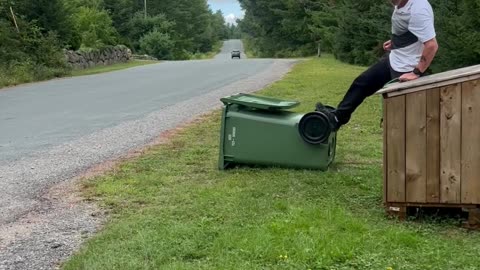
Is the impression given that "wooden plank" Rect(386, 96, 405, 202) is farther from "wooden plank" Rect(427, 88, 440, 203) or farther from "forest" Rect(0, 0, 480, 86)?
"forest" Rect(0, 0, 480, 86)

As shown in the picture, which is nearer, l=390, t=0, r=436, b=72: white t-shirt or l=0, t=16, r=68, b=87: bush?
l=390, t=0, r=436, b=72: white t-shirt

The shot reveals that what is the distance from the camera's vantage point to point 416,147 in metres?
4.44

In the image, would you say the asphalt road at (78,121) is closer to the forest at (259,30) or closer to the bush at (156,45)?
the forest at (259,30)

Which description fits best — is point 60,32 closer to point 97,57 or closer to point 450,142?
point 97,57

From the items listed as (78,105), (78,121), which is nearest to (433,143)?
(78,121)

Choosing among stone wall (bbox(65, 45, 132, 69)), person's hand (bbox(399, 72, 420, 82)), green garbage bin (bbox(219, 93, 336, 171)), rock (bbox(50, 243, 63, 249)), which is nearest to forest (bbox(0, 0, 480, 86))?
stone wall (bbox(65, 45, 132, 69))

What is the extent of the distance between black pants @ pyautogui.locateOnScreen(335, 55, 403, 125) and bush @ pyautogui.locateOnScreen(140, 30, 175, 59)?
55.2 m

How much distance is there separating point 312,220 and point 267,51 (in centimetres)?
5725

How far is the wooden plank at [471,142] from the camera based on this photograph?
4.26m

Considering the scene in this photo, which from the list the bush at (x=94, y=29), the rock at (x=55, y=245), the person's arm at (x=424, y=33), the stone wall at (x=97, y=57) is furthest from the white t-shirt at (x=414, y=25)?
the bush at (x=94, y=29)

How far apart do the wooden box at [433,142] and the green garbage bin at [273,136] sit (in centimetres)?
132

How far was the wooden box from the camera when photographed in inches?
169

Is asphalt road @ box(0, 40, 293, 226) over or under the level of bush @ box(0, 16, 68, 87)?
under

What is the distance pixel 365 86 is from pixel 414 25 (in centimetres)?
90
